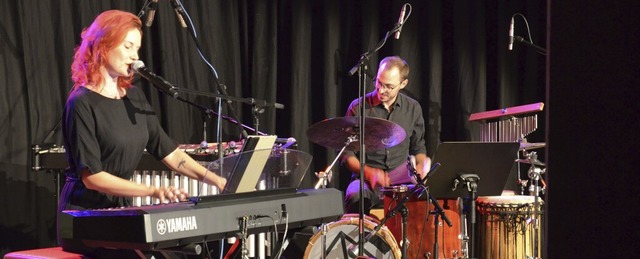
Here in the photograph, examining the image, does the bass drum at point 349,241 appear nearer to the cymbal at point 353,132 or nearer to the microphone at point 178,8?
the cymbal at point 353,132

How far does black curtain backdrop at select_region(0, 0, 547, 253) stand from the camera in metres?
5.38

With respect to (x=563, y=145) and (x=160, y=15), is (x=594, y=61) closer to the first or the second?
(x=563, y=145)

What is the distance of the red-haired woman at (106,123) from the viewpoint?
11.1 feet

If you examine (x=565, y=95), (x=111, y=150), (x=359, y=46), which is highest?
(x=359, y=46)

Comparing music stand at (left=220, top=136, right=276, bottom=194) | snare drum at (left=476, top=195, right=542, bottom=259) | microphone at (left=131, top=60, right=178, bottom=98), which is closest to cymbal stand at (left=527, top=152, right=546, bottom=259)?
snare drum at (left=476, top=195, right=542, bottom=259)

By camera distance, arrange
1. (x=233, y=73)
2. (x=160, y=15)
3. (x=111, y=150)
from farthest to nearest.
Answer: (x=233, y=73), (x=160, y=15), (x=111, y=150)

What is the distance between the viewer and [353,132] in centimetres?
491

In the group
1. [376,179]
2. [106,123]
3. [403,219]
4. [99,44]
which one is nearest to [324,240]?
[403,219]

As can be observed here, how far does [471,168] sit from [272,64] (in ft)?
7.54

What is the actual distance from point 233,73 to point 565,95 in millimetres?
5776

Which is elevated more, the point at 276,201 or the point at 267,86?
the point at 267,86

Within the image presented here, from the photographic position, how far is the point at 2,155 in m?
5.29

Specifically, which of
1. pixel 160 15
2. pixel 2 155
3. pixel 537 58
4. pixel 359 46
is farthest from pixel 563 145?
pixel 537 58

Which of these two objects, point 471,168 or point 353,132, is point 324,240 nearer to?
point 353,132
